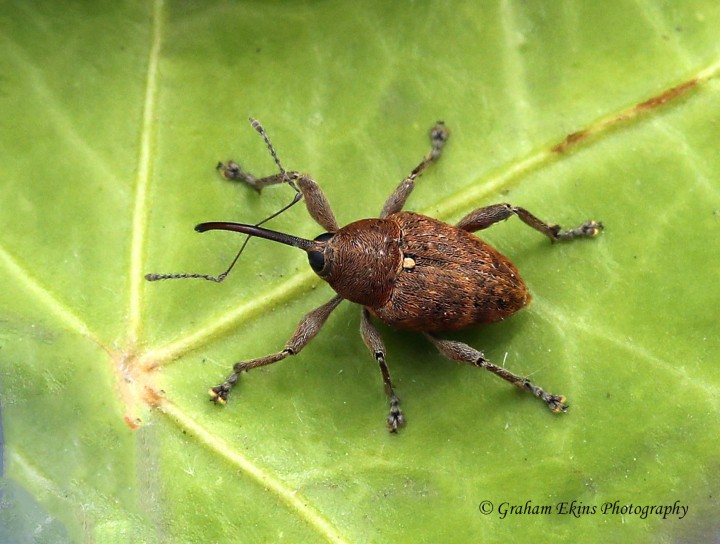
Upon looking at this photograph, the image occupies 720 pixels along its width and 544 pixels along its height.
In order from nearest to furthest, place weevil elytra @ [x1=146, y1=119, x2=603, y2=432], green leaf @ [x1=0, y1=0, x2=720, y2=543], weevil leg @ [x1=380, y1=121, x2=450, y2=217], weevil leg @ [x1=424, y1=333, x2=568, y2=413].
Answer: green leaf @ [x1=0, y1=0, x2=720, y2=543]
weevil elytra @ [x1=146, y1=119, x2=603, y2=432]
weevil leg @ [x1=424, y1=333, x2=568, y2=413]
weevil leg @ [x1=380, y1=121, x2=450, y2=217]

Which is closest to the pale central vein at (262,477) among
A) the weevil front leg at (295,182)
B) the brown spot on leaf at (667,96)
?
the weevil front leg at (295,182)

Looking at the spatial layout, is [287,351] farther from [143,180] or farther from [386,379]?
[143,180]

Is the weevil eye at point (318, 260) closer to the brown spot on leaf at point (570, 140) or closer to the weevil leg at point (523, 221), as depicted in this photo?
the weevil leg at point (523, 221)

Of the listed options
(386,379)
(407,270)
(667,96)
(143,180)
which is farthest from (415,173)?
(143,180)

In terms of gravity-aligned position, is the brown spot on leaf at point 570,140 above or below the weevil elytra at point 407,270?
above

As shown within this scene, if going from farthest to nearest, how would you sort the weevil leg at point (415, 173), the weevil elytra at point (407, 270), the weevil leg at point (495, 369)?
the weevil leg at point (415, 173) < the weevil leg at point (495, 369) < the weevil elytra at point (407, 270)

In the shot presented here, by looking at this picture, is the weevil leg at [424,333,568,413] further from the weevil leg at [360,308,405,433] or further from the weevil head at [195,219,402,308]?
the weevil head at [195,219,402,308]

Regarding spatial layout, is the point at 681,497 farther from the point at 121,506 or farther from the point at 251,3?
the point at 251,3

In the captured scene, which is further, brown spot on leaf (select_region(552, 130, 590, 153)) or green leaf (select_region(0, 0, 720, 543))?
brown spot on leaf (select_region(552, 130, 590, 153))

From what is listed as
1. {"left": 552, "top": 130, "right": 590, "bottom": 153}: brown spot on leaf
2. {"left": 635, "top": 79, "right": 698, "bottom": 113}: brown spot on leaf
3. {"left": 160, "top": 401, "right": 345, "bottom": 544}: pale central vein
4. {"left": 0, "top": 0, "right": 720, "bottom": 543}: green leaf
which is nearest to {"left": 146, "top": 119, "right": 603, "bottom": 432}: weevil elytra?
{"left": 0, "top": 0, "right": 720, "bottom": 543}: green leaf
